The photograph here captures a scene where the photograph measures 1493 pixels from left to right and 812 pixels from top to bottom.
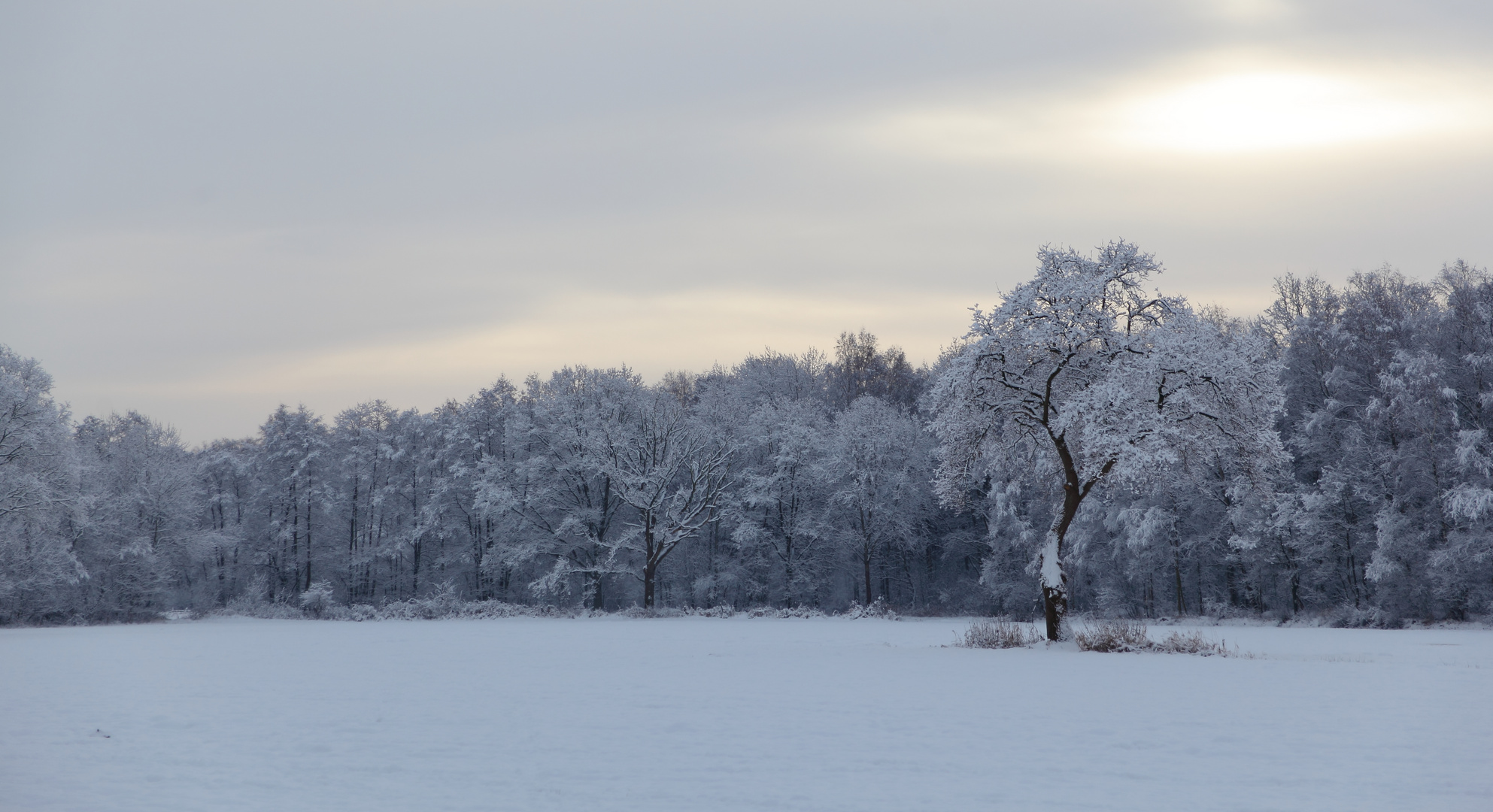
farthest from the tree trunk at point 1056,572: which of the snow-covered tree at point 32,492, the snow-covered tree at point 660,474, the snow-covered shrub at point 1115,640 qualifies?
the snow-covered tree at point 32,492

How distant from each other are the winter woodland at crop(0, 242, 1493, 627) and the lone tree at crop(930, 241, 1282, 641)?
95 mm

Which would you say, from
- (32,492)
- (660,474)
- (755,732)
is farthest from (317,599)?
(755,732)

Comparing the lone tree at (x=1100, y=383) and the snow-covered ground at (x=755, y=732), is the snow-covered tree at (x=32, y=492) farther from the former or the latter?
the lone tree at (x=1100, y=383)

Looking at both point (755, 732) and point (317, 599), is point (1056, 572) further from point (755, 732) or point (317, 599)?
point (317, 599)

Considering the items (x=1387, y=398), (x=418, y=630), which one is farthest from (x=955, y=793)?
(x=1387, y=398)

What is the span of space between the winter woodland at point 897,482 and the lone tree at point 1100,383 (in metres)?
0.10

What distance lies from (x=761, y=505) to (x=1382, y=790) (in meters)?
59.3

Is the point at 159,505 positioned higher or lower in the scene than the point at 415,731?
higher

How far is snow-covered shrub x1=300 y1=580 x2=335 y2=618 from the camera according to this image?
209 ft

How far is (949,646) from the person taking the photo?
3003cm

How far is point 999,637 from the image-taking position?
29328 mm

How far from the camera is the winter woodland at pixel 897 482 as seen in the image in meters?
29.0

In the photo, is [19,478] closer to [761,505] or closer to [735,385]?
[761,505]

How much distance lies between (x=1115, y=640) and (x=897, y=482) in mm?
38692
